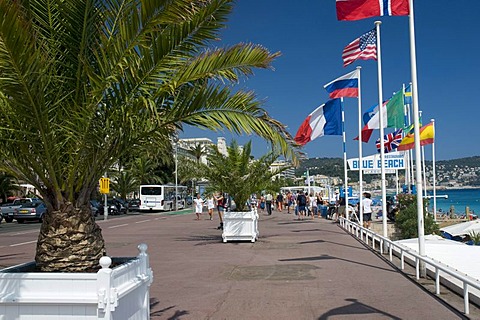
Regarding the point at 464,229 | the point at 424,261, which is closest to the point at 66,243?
the point at 424,261

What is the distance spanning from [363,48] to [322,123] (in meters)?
4.37

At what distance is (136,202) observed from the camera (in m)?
53.6

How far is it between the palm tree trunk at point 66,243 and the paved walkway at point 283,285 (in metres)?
2.46

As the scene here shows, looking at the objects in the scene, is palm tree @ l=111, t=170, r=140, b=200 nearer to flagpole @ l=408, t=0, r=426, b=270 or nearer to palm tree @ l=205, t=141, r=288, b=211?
palm tree @ l=205, t=141, r=288, b=211

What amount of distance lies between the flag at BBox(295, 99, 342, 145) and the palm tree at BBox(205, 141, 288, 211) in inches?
87.1

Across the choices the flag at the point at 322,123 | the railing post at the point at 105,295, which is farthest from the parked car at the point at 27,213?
the railing post at the point at 105,295

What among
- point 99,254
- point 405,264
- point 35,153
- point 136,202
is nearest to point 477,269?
point 405,264

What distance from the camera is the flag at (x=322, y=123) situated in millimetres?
20156

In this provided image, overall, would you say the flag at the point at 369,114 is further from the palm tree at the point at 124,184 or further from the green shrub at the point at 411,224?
the palm tree at the point at 124,184

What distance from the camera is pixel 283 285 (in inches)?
382

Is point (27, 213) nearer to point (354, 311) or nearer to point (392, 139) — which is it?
point (392, 139)

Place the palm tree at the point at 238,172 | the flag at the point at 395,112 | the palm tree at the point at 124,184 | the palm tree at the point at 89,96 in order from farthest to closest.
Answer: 1. the palm tree at the point at 124,184
2. the palm tree at the point at 238,172
3. the flag at the point at 395,112
4. the palm tree at the point at 89,96

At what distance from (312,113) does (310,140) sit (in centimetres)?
110

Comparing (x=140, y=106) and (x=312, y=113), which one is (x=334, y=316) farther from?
(x=312, y=113)
